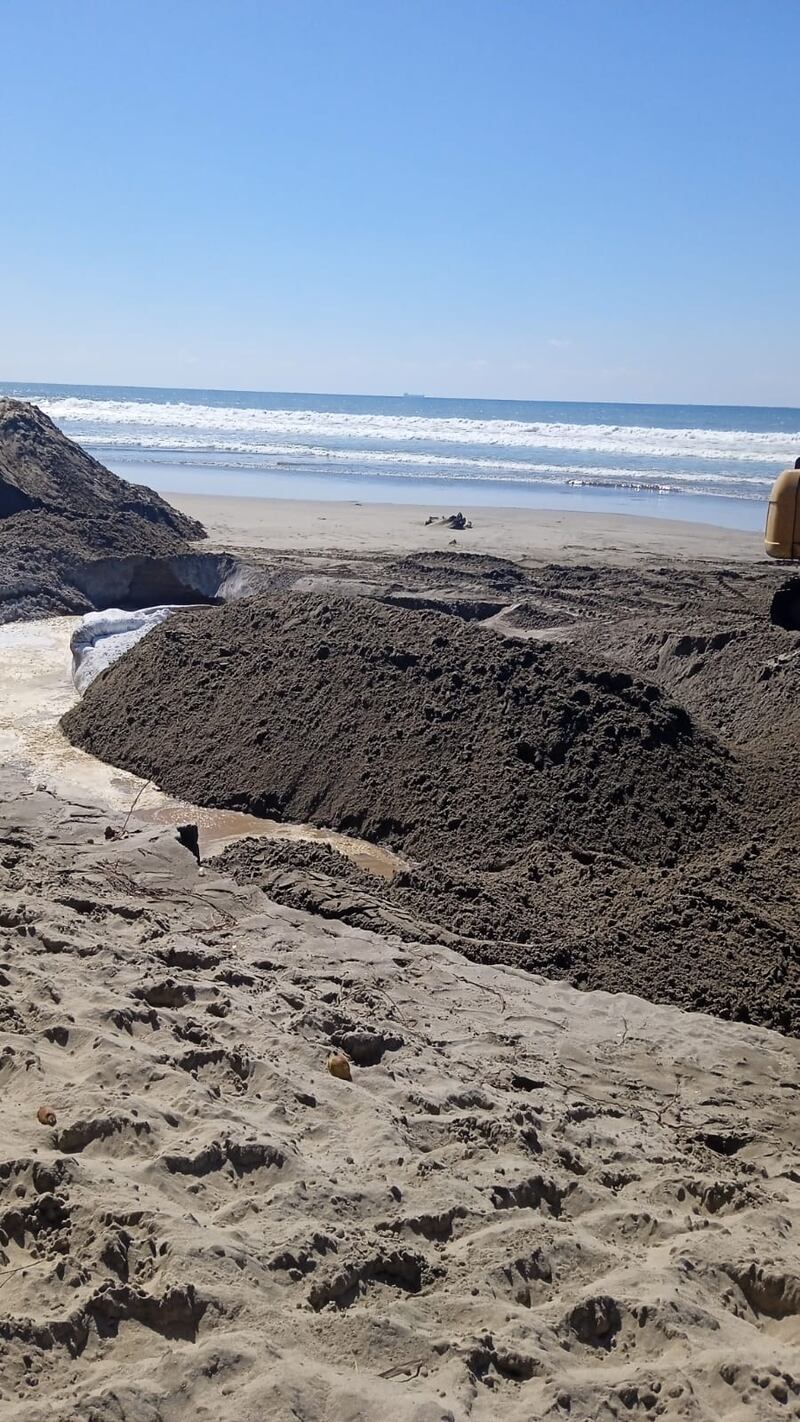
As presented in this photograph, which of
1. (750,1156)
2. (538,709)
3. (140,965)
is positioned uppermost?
(538,709)

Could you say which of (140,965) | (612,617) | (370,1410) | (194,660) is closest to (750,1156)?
(370,1410)

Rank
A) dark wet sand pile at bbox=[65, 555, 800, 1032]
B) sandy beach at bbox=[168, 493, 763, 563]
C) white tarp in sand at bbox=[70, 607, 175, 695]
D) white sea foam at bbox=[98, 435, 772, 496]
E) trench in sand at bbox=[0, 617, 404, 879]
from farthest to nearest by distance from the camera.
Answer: white sea foam at bbox=[98, 435, 772, 496] < sandy beach at bbox=[168, 493, 763, 563] < white tarp in sand at bbox=[70, 607, 175, 695] < trench in sand at bbox=[0, 617, 404, 879] < dark wet sand pile at bbox=[65, 555, 800, 1032]

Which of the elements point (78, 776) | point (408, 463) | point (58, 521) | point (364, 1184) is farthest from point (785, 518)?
point (408, 463)

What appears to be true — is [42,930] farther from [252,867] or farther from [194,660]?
[194,660]

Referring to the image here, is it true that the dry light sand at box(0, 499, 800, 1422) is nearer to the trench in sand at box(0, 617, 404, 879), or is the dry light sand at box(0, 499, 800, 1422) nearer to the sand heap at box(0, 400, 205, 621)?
the trench in sand at box(0, 617, 404, 879)

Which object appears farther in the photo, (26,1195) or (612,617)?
(612,617)

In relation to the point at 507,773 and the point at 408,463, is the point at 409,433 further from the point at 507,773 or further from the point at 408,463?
the point at 507,773

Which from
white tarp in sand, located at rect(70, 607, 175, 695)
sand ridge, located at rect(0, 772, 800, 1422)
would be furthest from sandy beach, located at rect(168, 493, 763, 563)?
sand ridge, located at rect(0, 772, 800, 1422)

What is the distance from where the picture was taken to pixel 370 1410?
8.79 ft

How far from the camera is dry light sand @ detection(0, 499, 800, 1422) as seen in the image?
281 cm

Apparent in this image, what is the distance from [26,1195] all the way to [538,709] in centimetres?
555

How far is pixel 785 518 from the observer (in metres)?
10.6

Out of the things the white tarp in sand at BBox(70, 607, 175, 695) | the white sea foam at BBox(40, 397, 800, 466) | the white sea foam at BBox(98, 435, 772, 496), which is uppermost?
the white sea foam at BBox(40, 397, 800, 466)

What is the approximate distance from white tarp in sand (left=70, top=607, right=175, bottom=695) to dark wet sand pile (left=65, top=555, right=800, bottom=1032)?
742 mm
